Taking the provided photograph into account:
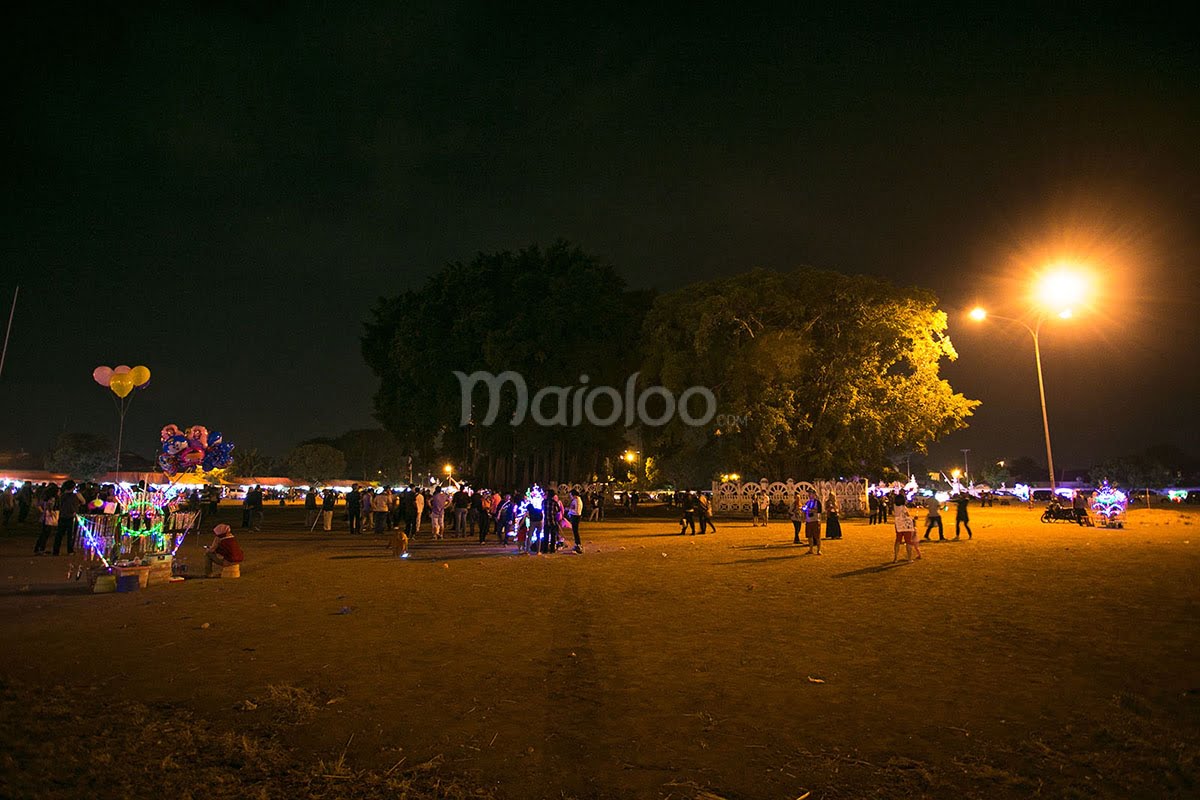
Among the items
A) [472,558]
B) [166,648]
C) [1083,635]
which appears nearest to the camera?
[166,648]

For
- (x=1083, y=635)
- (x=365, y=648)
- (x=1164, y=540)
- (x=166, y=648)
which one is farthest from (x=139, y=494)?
(x=1164, y=540)

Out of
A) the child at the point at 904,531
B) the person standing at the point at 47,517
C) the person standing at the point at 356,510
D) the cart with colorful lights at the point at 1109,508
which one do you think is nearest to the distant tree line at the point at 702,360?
the cart with colorful lights at the point at 1109,508

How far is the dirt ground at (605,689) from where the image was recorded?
179 inches

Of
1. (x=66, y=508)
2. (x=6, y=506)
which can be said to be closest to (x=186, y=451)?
(x=66, y=508)

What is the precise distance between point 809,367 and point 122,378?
1257 inches

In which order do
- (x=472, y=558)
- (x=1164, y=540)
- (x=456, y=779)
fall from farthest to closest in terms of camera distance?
(x=1164, y=540) < (x=472, y=558) < (x=456, y=779)

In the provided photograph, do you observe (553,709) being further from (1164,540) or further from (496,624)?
(1164,540)

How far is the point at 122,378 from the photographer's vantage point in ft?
52.4

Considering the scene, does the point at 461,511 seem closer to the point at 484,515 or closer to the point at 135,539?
the point at 484,515

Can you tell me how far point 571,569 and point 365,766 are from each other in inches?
437

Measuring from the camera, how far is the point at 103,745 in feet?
15.9

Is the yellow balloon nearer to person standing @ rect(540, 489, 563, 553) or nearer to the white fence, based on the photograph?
person standing @ rect(540, 489, 563, 553)

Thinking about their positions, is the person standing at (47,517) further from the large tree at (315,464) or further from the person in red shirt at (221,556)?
the large tree at (315,464)

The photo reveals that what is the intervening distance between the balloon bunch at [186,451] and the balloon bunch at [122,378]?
6.75 ft
